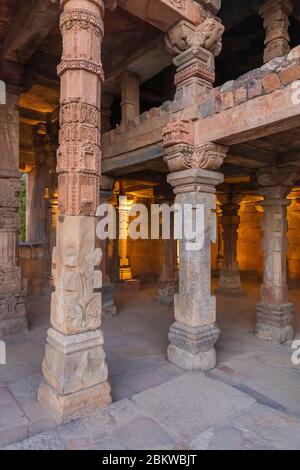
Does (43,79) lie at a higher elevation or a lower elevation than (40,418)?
higher

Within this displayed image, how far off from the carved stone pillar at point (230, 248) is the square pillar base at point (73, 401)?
273 inches

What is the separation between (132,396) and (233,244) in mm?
7157

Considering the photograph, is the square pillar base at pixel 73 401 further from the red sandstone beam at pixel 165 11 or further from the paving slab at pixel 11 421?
the red sandstone beam at pixel 165 11

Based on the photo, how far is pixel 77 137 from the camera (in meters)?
3.10

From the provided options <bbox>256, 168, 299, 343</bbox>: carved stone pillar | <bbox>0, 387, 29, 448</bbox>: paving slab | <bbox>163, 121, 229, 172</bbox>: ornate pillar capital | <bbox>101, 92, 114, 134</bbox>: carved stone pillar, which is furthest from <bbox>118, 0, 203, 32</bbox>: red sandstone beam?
<bbox>0, 387, 29, 448</bbox>: paving slab

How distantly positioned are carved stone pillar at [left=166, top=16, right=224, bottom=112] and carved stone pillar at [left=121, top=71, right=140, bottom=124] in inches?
66.7

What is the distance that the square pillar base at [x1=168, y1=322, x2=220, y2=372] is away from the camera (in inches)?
166

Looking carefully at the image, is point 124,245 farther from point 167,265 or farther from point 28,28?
point 28,28

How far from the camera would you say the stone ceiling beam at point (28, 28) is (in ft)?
14.9

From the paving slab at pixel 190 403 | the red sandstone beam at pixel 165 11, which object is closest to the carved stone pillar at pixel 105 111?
the red sandstone beam at pixel 165 11

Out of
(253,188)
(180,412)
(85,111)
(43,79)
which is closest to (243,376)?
(180,412)

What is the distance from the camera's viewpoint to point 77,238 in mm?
3051
